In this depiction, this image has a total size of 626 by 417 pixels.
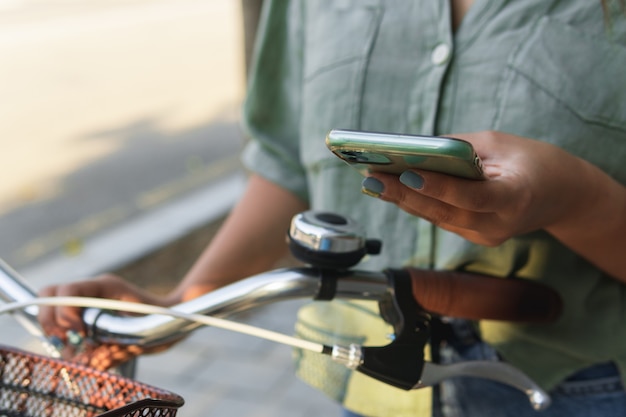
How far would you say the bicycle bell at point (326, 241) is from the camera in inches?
35.6

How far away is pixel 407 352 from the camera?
0.88 metres

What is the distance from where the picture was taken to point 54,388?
858mm

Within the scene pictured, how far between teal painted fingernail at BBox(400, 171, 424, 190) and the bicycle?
0.75 ft

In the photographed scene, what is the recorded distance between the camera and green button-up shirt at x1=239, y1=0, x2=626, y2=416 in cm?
99

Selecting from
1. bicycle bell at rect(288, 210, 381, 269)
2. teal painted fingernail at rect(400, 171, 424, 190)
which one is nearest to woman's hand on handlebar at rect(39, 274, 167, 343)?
bicycle bell at rect(288, 210, 381, 269)

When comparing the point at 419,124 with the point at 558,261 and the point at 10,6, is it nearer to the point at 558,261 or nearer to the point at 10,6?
the point at 558,261

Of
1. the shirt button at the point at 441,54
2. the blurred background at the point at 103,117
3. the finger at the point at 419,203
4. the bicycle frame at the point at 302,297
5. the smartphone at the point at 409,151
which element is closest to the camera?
the smartphone at the point at 409,151

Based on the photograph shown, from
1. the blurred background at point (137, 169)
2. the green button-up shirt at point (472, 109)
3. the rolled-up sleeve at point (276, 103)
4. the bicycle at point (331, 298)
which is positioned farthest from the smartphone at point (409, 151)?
the blurred background at point (137, 169)

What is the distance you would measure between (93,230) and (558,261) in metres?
3.74

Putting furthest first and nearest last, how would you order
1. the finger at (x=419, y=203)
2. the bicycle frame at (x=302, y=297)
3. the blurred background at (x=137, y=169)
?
1. the blurred background at (x=137, y=169)
2. the bicycle frame at (x=302, y=297)
3. the finger at (x=419, y=203)

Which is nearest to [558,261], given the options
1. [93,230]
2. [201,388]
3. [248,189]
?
[248,189]

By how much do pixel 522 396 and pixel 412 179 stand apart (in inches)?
22.4

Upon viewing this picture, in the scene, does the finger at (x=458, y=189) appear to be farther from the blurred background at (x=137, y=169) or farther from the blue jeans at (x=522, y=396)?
the blurred background at (x=137, y=169)

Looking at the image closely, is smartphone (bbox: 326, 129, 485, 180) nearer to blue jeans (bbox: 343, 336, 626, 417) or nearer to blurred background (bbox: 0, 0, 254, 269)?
blue jeans (bbox: 343, 336, 626, 417)
